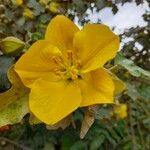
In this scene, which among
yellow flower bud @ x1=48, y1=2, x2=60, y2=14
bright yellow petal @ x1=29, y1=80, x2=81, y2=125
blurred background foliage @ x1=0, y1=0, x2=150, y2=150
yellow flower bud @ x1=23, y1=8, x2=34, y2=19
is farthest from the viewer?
yellow flower bud @ x1=23, y1=8, x2=34, y2=19

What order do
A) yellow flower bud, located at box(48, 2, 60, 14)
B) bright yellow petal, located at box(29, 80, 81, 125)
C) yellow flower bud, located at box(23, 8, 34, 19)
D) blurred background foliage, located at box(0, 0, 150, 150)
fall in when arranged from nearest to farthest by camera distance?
bright yellow petal, located at box(29, 80, 81, 125) → blurred background foliage, located at box(0, 0, 150, 150) → yellow flower bud, located at box(48, 2, 60, 14) → yellow flower bud, located at box(23, 8, 34, 19)

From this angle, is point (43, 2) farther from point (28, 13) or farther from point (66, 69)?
point (66, 69)

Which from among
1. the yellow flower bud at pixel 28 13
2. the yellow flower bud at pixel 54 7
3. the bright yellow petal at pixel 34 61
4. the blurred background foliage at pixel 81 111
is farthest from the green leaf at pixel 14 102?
the yellow flower bud at pixel 28 13

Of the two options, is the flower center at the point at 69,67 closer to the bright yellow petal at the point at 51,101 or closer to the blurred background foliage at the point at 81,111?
the bright yellow petal at the point at 51,101

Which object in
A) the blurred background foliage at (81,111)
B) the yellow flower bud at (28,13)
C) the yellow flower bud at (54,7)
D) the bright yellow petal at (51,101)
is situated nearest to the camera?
the bright yellow petal at (51,101)

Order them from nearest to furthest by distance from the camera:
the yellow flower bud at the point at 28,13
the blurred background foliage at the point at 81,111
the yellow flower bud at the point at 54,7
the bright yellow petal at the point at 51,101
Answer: the bright yellow petal at the point at 51,101
the blurred background foliage at the point at 81,111
the yellow flower bud at the point at 54,7
the yellow flower bud at the point at 28,13

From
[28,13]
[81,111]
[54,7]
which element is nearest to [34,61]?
[81,111]

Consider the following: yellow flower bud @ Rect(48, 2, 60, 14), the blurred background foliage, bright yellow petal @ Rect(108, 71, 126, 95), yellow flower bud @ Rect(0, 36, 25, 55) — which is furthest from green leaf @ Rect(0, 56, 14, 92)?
yellow flower bud @ Rect(48, 2, 60, 14)

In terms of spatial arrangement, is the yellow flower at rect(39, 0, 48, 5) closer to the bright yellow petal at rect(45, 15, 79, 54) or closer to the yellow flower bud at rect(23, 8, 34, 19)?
the yellow flower bud at rect(23, 8, 34, 19)

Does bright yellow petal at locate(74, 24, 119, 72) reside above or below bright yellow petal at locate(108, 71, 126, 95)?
above
